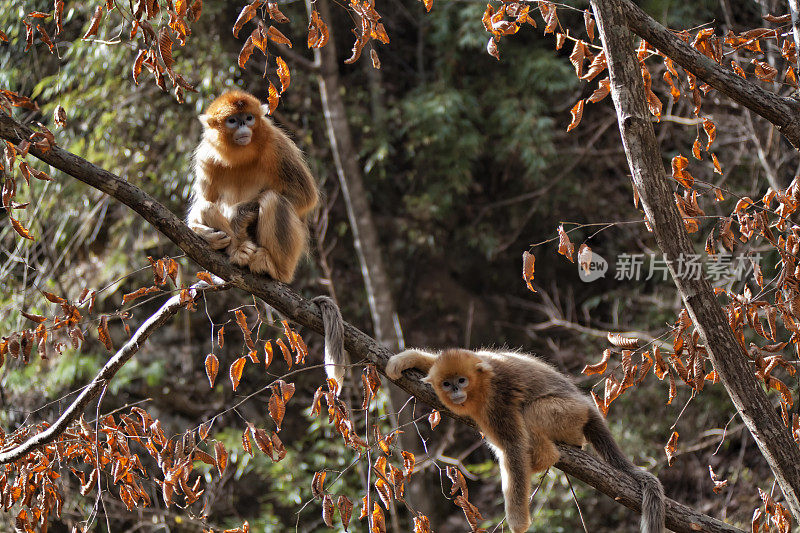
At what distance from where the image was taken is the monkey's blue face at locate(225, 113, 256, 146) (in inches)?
143

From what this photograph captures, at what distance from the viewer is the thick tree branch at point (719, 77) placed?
2.48 metres

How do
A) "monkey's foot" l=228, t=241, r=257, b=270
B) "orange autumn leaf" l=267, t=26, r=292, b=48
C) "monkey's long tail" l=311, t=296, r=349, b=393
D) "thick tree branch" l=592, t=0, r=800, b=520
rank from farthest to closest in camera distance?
"monkey's foot" l=228, t=241, r=257, b=270
"monkey's long tail" l=311, t=296, r=349, b=393
"thick tree branch" l=592, t=0, r=800, b=520
"orange autumn leaf" l=267, t=26, r=292, b=48

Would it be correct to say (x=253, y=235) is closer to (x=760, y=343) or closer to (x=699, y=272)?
(x=699, y=272)

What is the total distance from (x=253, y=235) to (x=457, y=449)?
5.12 metres

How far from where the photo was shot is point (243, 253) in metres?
3.36

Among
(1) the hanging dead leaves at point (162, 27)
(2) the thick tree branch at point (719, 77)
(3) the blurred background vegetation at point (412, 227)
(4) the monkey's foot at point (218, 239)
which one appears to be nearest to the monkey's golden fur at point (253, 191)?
(4) the monkey's foot at point (218, 239)

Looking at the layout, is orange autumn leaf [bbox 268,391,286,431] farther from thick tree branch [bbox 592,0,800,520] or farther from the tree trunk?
the tree trunk

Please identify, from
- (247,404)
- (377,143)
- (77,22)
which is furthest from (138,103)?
(247,404)

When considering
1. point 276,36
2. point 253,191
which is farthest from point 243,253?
point 276,36

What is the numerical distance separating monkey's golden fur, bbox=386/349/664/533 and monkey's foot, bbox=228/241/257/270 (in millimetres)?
810

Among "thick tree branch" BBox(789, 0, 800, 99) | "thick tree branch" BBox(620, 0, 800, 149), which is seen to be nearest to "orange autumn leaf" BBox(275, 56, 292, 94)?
"thick tree branch" BBox(620, 0, 800, 149)

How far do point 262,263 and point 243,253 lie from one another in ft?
0.30

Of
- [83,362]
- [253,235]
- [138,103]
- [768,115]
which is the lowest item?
[83,362]

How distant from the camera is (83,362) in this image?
21.6ft
